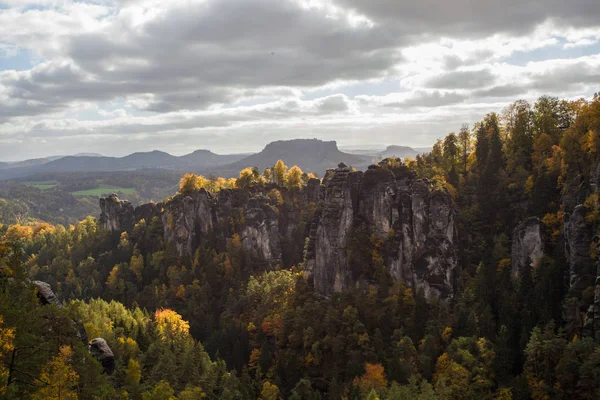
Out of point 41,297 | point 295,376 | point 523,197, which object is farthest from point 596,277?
point 41,297

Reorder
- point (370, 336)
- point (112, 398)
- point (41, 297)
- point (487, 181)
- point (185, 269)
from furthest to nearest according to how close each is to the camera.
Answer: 1. point (185, 269)
2. point (487, 181)
3. point (370, 336)
4. point (41, 297)
5. point (112, 398)

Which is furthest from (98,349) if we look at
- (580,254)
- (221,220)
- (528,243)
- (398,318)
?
(221,220)

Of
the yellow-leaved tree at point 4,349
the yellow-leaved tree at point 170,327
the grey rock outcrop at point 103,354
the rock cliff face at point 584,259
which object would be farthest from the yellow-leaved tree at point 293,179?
the yellow-leaved tree at point 4,349

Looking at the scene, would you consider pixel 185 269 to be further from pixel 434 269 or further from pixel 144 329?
pixel 434 269

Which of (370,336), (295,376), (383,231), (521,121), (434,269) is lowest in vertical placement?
(295,376)

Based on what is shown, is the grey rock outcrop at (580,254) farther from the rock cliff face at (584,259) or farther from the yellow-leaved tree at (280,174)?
the yellow-leaved tree at (280,174)

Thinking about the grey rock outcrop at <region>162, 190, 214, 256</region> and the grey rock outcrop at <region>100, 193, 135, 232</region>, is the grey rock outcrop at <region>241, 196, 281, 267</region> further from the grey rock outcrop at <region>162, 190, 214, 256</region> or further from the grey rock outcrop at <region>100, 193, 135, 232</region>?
the grey rock outcrop at <region>100, 193, 135, 232</region>

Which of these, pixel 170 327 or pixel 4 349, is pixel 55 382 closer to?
pixel 4 349
